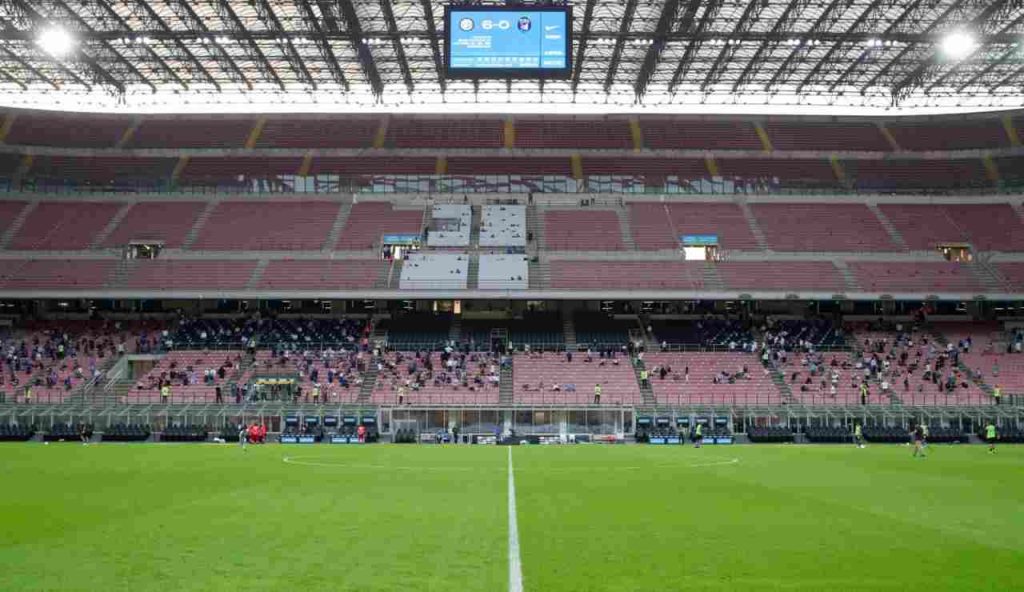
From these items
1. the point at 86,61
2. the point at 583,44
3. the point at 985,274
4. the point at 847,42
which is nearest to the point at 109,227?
the point at 86,61

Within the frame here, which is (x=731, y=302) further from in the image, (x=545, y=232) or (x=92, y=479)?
(x=92, y=479)

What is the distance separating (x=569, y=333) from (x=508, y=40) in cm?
2761

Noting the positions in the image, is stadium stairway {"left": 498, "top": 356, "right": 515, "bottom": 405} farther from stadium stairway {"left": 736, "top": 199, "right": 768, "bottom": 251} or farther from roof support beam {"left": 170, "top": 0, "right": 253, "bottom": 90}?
roof support beam {"left": 170, "top": 0, "right": 253, "bottom": 90}

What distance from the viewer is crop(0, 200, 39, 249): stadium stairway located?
70725 millimetres

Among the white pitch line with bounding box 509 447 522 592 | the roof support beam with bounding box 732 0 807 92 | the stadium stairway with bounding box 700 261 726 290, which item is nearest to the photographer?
the white pitch line with bounding box 509 447 522 592

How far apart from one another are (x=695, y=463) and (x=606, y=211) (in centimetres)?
4397

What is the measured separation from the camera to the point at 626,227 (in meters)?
74.4

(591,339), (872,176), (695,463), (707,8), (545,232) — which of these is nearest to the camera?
(695,463)

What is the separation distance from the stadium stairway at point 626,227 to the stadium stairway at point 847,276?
15.1m

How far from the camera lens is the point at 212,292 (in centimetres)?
6681

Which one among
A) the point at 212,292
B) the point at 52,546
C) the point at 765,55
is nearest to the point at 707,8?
the point at 765,55

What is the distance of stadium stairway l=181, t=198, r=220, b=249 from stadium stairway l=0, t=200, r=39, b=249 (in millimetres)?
12773

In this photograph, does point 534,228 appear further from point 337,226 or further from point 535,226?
point 337,226

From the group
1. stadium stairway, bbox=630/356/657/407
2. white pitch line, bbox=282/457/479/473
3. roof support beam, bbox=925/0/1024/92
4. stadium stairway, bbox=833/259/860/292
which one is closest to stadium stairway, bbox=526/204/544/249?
stadium stairway, bbox=630/356/657/407
